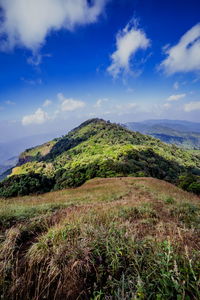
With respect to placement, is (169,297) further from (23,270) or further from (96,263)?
(23,270)

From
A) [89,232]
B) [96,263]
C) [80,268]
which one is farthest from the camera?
[89,232]

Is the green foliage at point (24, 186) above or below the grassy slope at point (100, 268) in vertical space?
below

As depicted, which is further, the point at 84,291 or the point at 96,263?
the point at 96,263

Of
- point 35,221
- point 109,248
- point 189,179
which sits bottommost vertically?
point 189,179

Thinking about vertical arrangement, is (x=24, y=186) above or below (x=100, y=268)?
below

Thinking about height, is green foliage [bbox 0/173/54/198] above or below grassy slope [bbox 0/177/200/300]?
below

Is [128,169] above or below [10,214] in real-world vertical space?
below

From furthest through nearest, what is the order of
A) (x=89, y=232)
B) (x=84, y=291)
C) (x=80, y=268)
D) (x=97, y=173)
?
(x=97, y=173) < (x=89, y=232) < (x=80, y=268) < (x=84, y=291)

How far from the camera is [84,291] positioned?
163 centimetres

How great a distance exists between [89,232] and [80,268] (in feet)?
2.22

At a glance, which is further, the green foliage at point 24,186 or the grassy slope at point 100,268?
the green foliage at point 24,186

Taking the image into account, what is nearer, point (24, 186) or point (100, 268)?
point (100, 268)

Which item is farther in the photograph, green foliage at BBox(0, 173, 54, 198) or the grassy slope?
green foliage at BBox(0, 173, 54, 198)

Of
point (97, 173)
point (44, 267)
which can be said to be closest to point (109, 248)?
point (44, 267)
